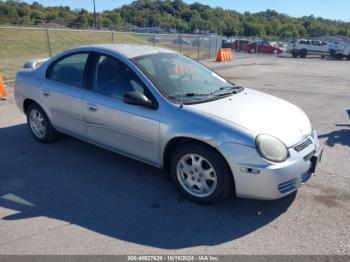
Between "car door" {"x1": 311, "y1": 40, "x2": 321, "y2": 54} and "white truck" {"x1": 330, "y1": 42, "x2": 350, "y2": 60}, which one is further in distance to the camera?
"car door" {"x1": 311, "y1": 40, "x2": 321, "y2": 54}

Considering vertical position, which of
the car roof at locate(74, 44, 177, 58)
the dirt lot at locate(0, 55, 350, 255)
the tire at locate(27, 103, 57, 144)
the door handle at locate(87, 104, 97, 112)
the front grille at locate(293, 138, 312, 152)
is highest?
the car roof at locate(74, 44, 177, 58)

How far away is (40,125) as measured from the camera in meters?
5.66

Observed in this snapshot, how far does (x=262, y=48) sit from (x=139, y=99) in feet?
121

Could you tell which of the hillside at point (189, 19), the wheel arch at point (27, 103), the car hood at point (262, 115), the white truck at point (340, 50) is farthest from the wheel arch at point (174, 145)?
the hillside at point (189, 19)

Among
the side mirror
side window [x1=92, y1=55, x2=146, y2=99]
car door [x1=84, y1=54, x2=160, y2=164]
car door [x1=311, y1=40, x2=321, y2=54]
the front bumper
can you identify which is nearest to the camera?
the front bumper

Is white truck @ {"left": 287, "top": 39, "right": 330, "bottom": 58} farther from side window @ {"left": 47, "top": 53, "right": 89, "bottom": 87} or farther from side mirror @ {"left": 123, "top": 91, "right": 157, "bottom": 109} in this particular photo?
side mirror @ {"left": 123, "top": 91, "right": 157, "bottom": 109}

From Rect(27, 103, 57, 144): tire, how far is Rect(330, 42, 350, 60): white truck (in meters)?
31.8

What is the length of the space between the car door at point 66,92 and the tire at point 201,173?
1.65m

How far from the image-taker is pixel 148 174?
463 centimetres

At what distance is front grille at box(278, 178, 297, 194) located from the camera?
11.3 feet

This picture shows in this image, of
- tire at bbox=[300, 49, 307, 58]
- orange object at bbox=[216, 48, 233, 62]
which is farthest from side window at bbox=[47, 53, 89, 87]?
tire at bbox=[300, 49, 307, 58]

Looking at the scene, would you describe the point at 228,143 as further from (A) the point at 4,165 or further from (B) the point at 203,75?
(A) the point at 4,165

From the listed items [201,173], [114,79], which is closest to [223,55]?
[114,79]

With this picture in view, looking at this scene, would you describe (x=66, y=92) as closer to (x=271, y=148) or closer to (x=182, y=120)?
(x=182, y=120)
